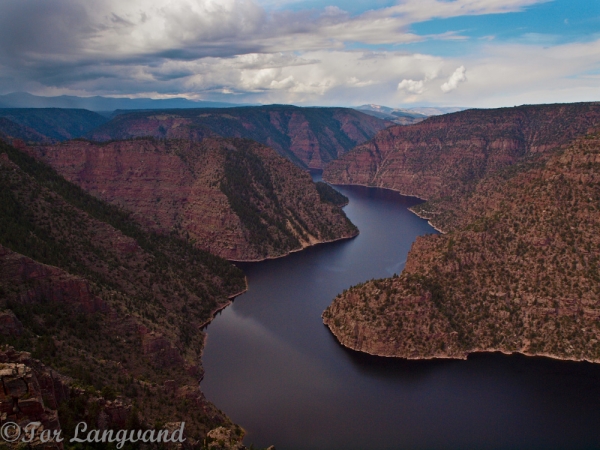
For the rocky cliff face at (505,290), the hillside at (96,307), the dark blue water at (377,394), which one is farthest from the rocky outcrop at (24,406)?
the rocky cliff face at (505,290)

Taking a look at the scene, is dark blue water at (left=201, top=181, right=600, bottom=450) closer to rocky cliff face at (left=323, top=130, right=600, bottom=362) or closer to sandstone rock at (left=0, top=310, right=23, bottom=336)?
rocky cliff face at (left=323, top=130, right=600, bottom=362)

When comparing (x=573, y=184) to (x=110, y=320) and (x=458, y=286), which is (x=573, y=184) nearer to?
(x=458, y=286)

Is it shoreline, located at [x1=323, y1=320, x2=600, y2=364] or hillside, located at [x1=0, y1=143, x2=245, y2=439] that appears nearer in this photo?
hillside, located at [x1=0, y1=143, x2=245, y2=439]

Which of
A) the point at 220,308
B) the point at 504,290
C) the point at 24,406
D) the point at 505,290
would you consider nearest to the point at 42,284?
the point at 24,406

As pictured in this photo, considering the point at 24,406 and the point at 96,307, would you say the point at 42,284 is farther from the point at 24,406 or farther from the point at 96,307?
the point at 24,406

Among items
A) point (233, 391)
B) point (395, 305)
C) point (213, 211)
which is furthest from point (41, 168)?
point (395, 305)

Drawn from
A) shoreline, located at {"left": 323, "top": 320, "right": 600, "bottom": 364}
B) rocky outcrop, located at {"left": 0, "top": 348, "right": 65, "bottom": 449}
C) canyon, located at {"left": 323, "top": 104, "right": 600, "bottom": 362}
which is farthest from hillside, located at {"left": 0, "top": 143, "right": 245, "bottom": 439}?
shoreline, located at {"left": 323, "top": 320, "right": 600, "bottom": 364}
